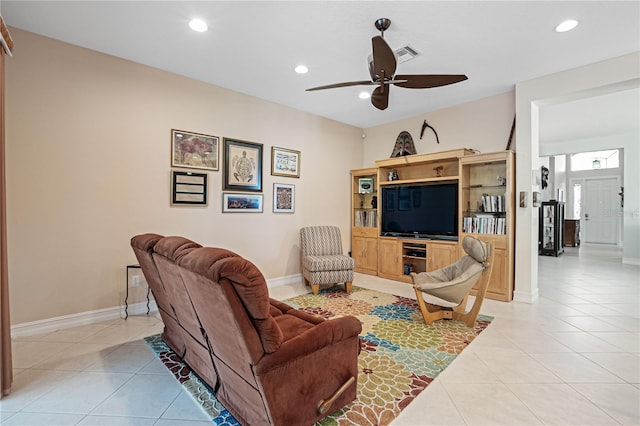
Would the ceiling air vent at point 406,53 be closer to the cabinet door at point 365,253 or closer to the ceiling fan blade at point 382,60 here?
the ceiling fan blade at point 382,60

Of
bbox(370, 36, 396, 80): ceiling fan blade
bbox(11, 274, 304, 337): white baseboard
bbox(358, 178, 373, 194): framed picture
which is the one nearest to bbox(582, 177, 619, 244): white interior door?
bbox(358, 178, 373, 194): framed picture

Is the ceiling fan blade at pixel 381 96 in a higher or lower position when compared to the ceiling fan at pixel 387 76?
lower

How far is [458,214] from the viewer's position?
4.45 meters

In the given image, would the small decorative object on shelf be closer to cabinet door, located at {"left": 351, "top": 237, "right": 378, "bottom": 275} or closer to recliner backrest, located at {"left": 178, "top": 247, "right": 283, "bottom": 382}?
cabinet door, located at {"left": 351, "top": 237, "right": 378, "bottom": 275}

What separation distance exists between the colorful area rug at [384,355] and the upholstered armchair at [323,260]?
34cm

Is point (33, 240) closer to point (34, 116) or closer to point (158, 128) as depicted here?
point (34, 116)

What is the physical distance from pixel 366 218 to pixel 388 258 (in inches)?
37.2

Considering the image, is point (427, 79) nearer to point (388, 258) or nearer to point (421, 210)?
point (421, 210)

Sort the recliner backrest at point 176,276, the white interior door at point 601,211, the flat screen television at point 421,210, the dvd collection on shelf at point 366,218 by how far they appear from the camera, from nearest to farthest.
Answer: the recliner backrest at point 176,276 → the flat screen television at point 421,210 → the dvd collection on shelf at point 366,218 → the white interior door at point 601,211

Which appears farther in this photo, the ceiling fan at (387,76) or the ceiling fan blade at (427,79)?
the ceiling fan blade at (427,79)

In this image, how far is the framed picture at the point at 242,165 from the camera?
420 cm

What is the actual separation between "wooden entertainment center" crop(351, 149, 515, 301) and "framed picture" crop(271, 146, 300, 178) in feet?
4.49

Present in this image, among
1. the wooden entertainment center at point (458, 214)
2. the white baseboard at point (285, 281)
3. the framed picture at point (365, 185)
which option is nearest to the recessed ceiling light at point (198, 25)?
the white baseboard at point (285, 281)

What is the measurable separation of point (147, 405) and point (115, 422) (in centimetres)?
18
